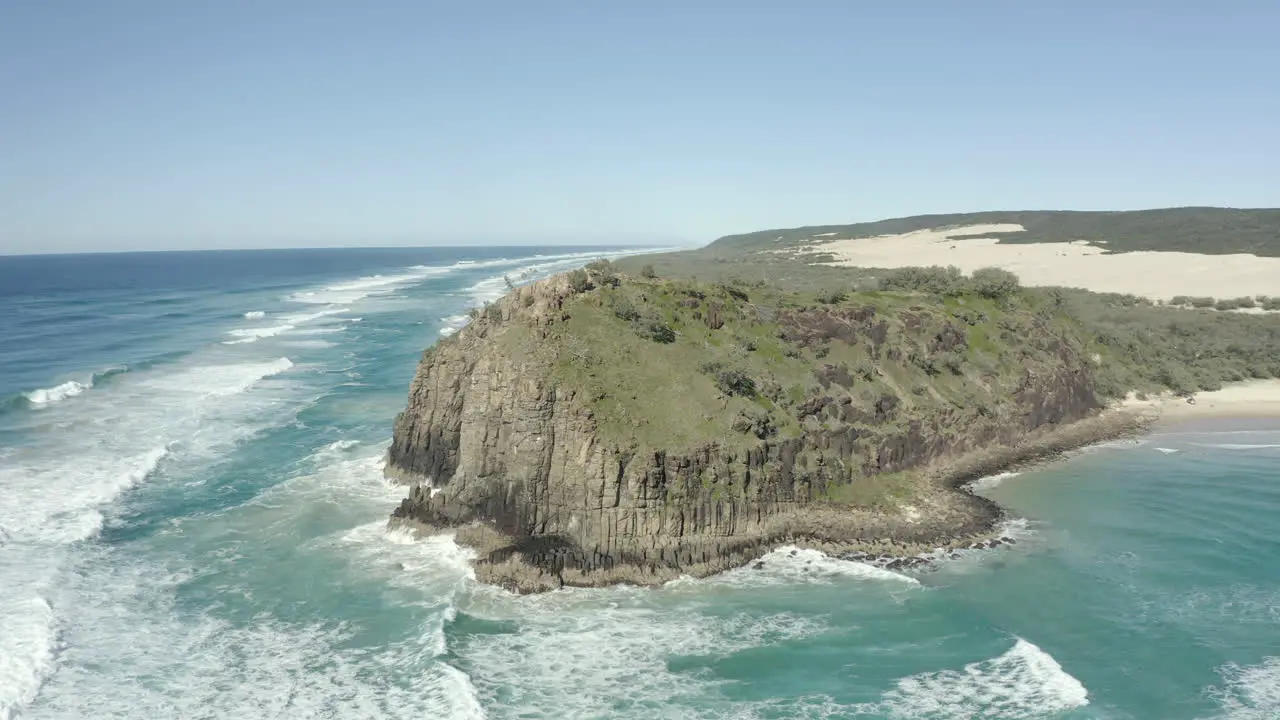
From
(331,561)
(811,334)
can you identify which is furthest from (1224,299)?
(331,561)

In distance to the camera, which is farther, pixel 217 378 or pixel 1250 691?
pixel 217 378

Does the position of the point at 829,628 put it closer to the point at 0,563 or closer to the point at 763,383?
the point at 763,383

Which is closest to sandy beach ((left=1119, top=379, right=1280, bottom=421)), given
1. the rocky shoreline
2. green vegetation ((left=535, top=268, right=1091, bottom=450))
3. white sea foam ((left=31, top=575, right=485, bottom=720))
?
green vegetation ((left=535, top=268, right=1091, bottom=450))

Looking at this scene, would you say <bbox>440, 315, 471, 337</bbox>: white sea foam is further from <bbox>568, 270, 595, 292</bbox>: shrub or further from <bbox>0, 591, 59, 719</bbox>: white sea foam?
<bbox>0, 591, 59, 719</bbox>: white sea foam

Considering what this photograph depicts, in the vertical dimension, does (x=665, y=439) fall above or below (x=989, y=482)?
above

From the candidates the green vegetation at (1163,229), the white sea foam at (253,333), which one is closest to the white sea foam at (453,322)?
the white sea foam at (253,333)

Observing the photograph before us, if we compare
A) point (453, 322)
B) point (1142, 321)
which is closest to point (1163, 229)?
point (1142, 321)

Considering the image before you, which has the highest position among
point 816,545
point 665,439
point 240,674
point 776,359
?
point 776,359

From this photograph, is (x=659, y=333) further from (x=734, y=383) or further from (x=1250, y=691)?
(x=1250, y=691)
